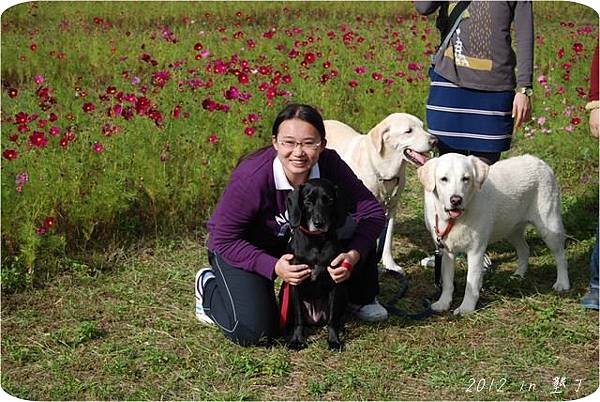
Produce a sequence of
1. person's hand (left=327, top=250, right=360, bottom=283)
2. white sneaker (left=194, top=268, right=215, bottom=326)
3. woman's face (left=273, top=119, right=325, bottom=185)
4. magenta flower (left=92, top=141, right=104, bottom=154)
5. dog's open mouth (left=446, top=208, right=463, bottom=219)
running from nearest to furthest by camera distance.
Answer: woman's face (left=273, top=119, right=325, bottom=185), person's hand (left=327, top=250, right=360, bottom=283), dog's open mouth (left=446, top=208, right=463, bottom=219), white sneaker (left=194, top=268, right=215, bottom=326), magenta flower (left=92, top=141, right=104, bottom=154)

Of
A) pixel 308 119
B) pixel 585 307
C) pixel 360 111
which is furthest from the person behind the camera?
pixel 360 111

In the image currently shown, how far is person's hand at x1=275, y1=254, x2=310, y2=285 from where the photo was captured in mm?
3768

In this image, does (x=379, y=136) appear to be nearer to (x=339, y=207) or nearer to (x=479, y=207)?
(x=479, y=207)

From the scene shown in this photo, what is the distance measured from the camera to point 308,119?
12.2 feet

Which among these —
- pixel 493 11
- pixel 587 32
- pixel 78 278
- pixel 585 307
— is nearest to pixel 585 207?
pixel 585 307

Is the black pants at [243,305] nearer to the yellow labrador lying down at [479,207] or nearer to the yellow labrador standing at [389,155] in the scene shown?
the yellow labrador lying down at [479,207]

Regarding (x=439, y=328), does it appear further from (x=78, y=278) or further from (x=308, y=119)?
(x=78, y=278)

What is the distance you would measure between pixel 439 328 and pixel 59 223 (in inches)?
105

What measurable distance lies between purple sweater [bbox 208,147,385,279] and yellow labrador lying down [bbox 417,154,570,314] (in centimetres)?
44

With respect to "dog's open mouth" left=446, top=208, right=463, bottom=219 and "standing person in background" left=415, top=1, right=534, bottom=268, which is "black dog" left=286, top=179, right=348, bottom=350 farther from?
"standing person in background" left=415, top=1, right=534, bottom=268

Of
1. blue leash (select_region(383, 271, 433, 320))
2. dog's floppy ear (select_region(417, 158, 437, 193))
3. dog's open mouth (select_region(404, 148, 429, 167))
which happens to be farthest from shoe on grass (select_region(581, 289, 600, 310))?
dog's open mouth (select_region(404, 148, 429, 167))

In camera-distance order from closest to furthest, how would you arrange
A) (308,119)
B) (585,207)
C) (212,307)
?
1. (308,119)
2. (212,307)
3. (585,207)

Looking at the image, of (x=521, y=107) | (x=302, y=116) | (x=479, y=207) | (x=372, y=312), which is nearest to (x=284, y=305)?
(x=372, y=312)

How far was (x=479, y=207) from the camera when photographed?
4375mm
